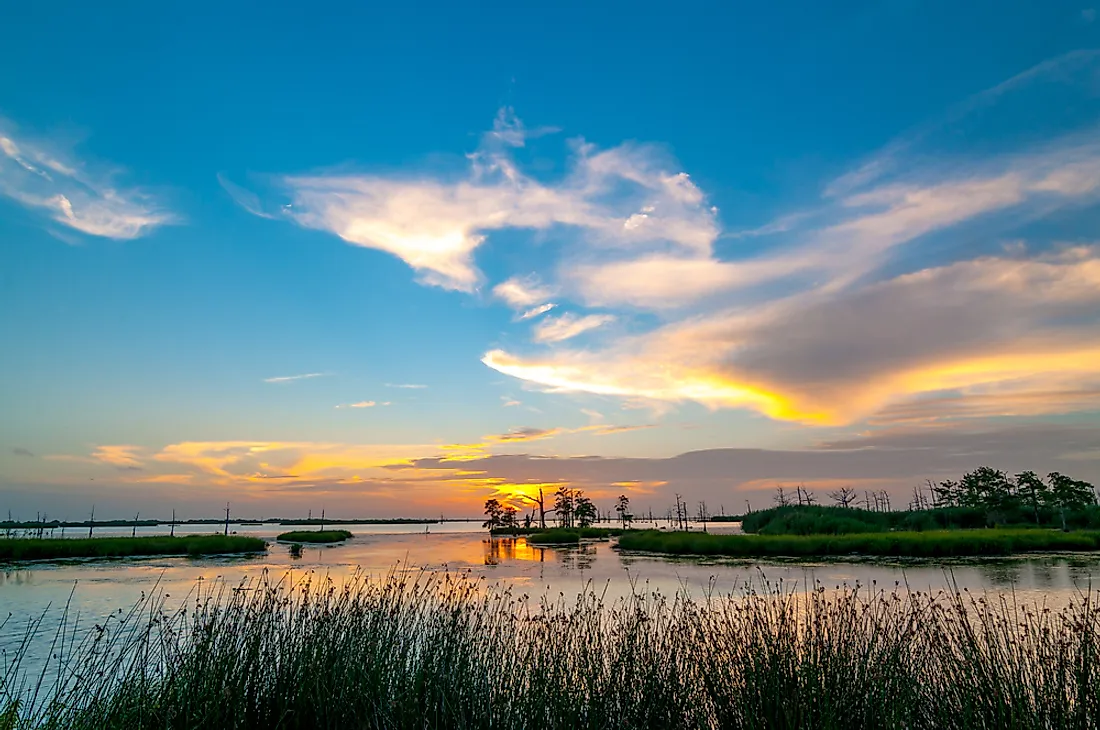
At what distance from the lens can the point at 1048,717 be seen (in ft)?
16.3

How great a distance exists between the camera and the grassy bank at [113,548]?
33.4 meters

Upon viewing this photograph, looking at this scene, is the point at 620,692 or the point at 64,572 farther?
the point at 64,572

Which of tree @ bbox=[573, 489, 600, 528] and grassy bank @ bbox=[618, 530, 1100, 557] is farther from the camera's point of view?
tree @ bbox=[573, 489, 600, 528]

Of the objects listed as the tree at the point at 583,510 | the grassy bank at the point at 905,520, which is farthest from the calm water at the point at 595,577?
the tree at the point at 583,510

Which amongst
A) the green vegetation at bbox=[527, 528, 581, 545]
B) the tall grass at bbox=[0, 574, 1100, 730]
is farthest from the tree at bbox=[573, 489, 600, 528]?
the tall grass at bbox=[0, 574, 1100, 730]

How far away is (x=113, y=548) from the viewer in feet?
122

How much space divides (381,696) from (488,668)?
1085 mm

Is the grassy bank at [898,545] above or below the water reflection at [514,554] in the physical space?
above

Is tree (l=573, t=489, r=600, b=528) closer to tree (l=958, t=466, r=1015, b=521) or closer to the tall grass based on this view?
tree (l=958, t=466, r=1015, b=521)

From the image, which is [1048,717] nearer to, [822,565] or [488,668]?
[488,668]

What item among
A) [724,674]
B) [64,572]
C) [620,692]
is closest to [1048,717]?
[724,674]

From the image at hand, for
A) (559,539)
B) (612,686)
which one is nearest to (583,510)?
(559,539)

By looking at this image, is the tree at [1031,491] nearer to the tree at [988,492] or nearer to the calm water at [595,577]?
the tree at [988,492]

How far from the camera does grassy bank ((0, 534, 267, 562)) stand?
3338 centimetres
